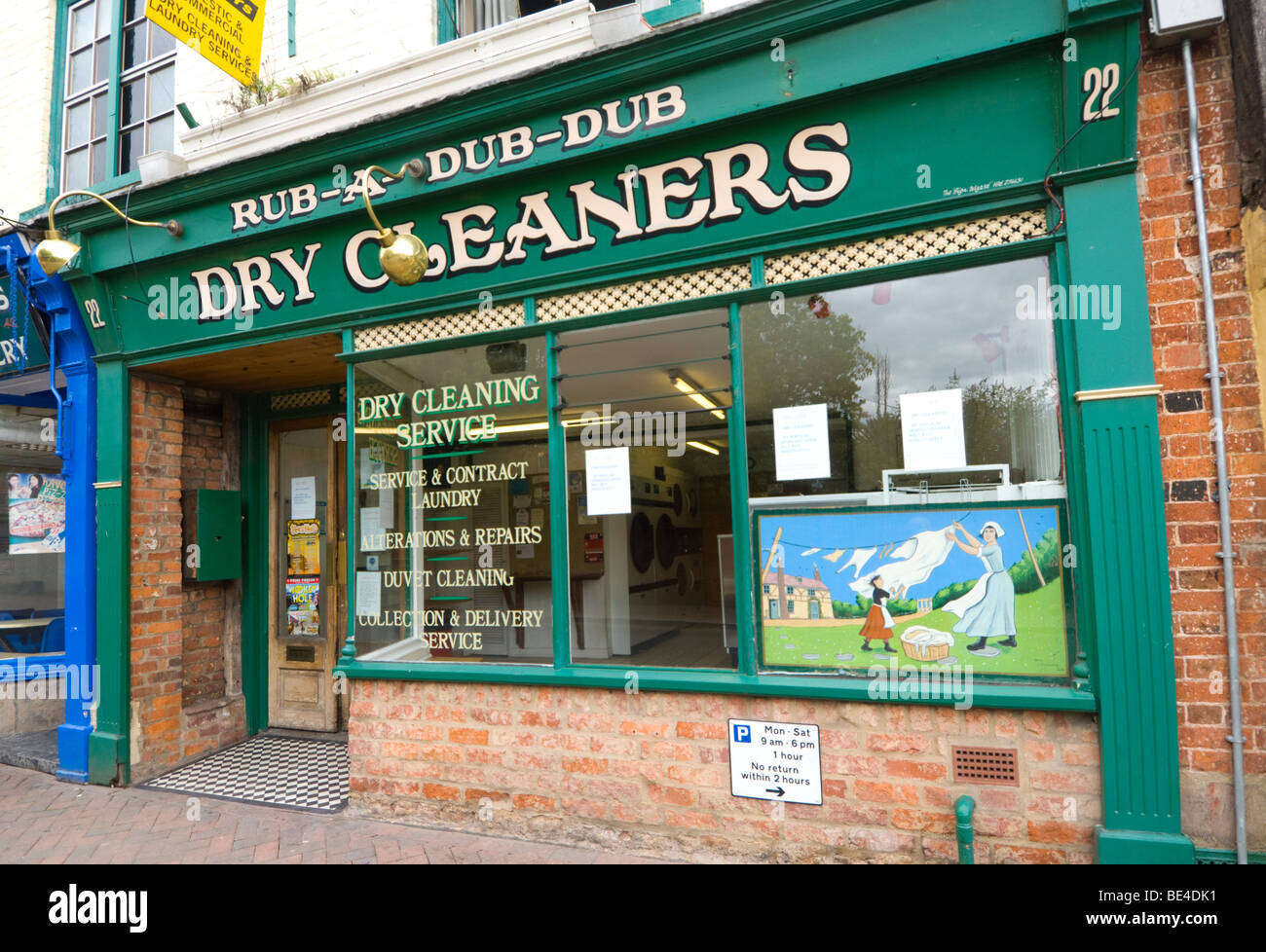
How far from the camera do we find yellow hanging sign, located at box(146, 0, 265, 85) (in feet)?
15.9

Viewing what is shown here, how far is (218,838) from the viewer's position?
453 centimetres

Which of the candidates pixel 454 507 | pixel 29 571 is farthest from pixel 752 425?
pixel 29 571

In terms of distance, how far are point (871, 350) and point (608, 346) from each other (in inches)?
57.5

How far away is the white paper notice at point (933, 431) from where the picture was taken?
12.0 feet

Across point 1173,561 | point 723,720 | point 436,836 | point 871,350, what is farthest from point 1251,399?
point 436,836

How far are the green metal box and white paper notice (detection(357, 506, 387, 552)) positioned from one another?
210 cm

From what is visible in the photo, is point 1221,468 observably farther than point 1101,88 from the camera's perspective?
No

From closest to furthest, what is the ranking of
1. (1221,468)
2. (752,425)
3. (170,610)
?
1. (1221,468)
2. (752,425)
3. (170,610)

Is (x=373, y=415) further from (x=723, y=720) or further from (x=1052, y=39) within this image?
(x=1052, y=39)

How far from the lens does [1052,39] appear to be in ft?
11.0

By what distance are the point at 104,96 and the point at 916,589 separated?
7.61m
